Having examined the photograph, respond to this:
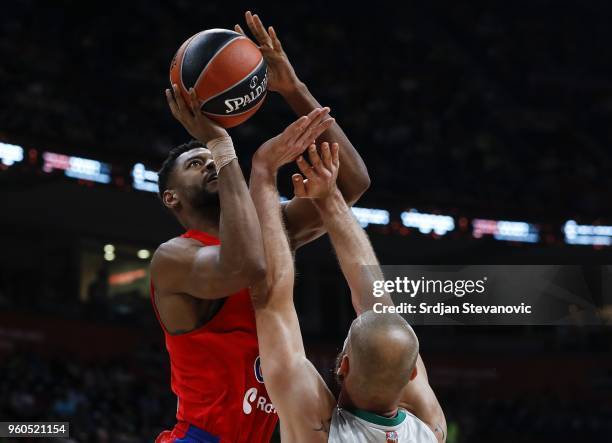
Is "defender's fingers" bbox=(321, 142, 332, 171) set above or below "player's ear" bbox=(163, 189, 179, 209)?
above

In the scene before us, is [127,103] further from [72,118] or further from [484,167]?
[484,167]

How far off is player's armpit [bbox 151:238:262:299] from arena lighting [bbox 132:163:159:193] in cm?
962

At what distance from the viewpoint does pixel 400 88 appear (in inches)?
687

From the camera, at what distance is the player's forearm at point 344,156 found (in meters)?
3.68

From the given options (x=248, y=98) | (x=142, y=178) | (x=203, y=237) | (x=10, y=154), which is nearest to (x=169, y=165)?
(x=203, y=237)

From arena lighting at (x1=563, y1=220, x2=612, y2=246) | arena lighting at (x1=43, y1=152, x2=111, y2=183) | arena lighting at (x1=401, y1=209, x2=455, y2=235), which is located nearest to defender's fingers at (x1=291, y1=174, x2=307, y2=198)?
arena lighting at (x1=43, y1=152, x2=111, y2=183)

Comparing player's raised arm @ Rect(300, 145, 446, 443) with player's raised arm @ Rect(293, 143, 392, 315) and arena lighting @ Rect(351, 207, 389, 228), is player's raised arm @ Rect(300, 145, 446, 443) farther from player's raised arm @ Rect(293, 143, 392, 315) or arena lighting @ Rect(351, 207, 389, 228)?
arena lighting @ Rect(351, 207, 389, 228)

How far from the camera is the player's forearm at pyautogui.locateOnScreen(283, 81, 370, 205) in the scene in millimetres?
3682

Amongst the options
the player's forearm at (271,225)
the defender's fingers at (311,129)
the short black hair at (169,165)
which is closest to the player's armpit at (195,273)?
the player's forearm at (271,225)

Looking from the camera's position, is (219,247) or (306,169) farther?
(306,169)

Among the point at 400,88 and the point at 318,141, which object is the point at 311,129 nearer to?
the point at 318,141

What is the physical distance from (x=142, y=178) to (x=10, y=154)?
1934mm

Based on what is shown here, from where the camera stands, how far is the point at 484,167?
16969 mm

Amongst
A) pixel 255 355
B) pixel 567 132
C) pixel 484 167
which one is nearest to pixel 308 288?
pixel 484 167
